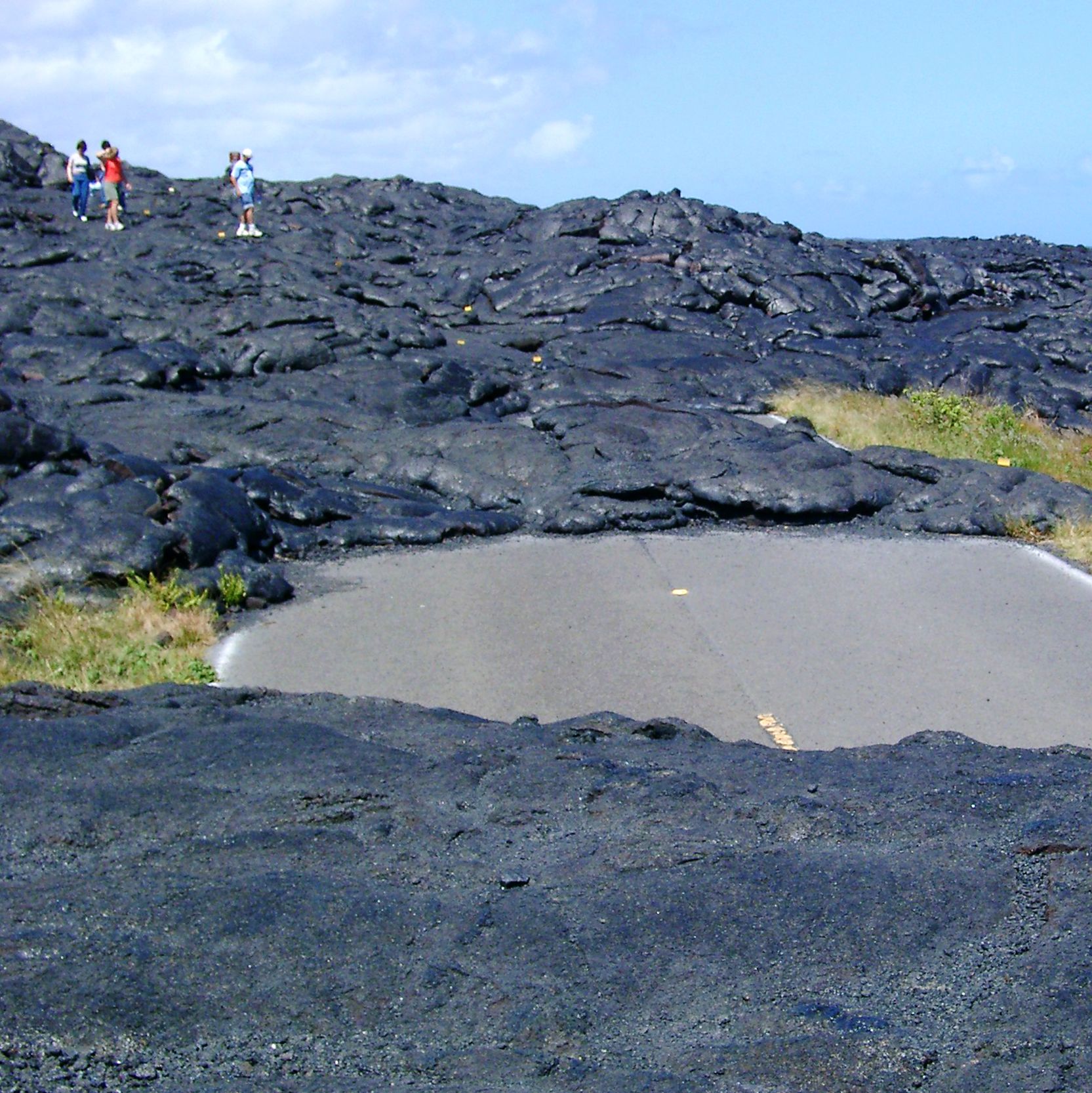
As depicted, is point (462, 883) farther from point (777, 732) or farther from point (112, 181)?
point (112, 181)

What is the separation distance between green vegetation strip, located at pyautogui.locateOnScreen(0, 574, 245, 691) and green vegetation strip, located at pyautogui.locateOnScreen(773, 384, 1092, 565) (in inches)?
377

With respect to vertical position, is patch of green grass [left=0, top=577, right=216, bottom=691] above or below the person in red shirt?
below

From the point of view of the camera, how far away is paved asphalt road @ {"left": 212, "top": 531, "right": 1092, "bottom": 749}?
28.0ft

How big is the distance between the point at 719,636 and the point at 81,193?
95.9ft

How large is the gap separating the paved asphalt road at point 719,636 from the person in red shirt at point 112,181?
78.8ft

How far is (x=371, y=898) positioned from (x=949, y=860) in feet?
6.45

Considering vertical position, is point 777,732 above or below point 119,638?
below

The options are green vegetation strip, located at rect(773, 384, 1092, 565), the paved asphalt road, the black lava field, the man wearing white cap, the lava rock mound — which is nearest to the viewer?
the black lava field

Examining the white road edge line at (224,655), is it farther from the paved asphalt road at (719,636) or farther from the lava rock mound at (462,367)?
the lava rock mound at (462,367)

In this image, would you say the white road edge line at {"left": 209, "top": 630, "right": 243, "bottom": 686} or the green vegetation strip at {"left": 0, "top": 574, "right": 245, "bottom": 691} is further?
the white road edge line at {"left": 209, "top": 630, "right": 243, "bottom": 686}

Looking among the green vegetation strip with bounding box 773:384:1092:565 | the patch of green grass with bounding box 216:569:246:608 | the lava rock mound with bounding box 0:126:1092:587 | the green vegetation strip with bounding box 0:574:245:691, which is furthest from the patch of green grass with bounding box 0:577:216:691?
the green vegetation strip with bounding box 773:384:1092:565

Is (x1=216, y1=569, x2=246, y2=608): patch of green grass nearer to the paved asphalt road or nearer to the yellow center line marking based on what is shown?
the paved asphalt road

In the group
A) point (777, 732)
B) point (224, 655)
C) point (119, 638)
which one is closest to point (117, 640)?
point (119, 638)

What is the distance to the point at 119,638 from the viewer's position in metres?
9.66
